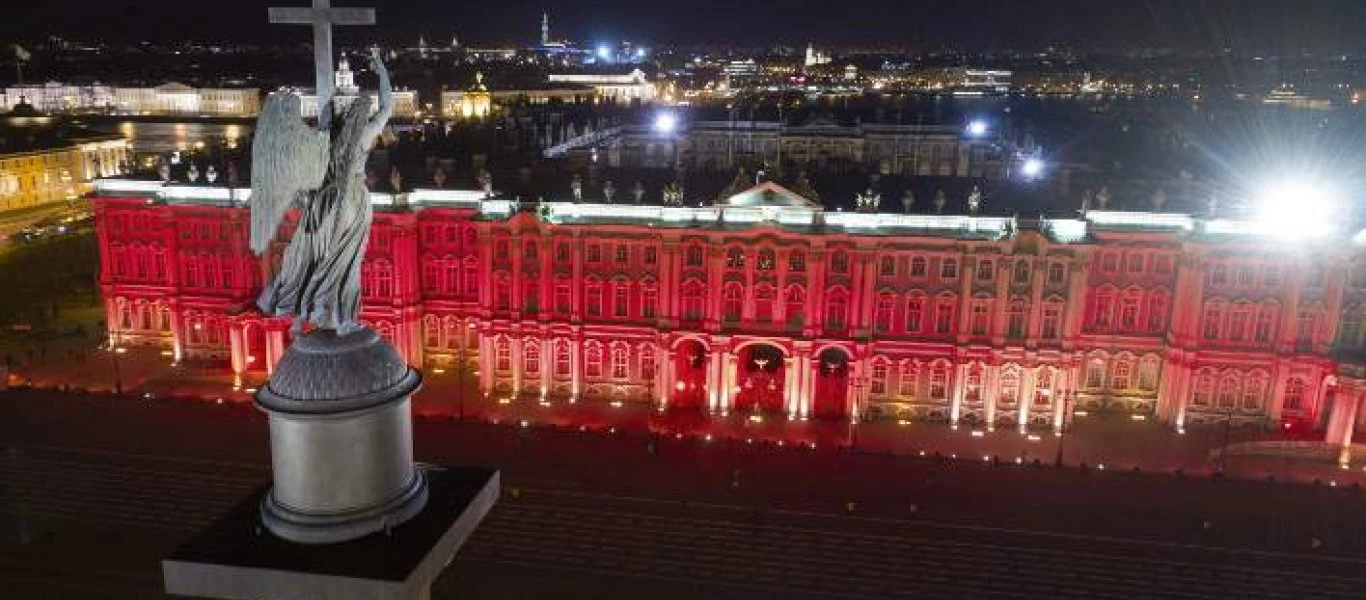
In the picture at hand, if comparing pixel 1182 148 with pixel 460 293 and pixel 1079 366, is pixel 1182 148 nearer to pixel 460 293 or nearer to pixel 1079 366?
pixel 1079 366

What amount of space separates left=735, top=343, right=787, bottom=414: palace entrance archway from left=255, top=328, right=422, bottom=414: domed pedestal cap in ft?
172

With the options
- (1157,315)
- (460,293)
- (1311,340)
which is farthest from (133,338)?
(1311,340)

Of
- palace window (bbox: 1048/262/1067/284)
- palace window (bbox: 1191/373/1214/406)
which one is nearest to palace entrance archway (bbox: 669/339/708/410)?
palace window (bbox: 1048/262/1067/284)

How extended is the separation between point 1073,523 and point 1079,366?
1735 cm

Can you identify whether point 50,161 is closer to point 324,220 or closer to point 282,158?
point 324,220

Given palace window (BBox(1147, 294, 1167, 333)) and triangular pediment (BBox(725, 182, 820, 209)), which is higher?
triangular pediment (BBox(725, 182, 820, 209))

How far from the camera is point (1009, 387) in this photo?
2501 inches

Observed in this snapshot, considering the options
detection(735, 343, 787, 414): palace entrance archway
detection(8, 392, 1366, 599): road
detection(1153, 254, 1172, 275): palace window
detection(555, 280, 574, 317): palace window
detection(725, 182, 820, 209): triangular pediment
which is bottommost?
detection(8, 392, 1366, 599): road

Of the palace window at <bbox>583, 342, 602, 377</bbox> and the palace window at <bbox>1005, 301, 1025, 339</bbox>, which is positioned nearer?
the palace window at <bbox>1005, 301, 1025, 339</bbox>

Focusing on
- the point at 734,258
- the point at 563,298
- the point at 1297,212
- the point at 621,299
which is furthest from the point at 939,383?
the point at 563,298

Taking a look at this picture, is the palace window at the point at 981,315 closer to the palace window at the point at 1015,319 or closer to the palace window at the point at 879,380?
the palace window at the point at 1015,319

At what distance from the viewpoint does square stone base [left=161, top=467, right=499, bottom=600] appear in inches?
487

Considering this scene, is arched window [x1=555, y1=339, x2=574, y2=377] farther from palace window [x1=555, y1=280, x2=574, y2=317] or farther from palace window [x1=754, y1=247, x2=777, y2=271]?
palace window [x1=754, y1=247, x2=777, y2=271]

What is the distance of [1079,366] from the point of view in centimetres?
6462
